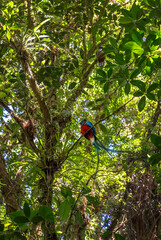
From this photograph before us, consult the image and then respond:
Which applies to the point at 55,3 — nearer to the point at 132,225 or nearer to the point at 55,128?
the point at 55,128

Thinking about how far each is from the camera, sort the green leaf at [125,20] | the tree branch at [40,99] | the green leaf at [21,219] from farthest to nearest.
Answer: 1. the tree branch at [40,99]
2. the green leaf at [125,20]
3. the green leaf at [21,219]

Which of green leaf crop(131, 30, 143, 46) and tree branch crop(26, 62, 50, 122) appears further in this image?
tree branch crop(26, 62, 50, 122)

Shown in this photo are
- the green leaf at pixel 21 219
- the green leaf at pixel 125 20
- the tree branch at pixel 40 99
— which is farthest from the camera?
the tree branch at pixel 40 99

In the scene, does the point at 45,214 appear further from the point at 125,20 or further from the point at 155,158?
the point at 125,20

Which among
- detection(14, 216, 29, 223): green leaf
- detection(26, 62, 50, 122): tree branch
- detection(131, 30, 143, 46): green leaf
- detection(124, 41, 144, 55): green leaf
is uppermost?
detection(26, 62, 50, 122): tree branch

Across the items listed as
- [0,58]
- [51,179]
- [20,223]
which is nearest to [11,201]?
[51,179]

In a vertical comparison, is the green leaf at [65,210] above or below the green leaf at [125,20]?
below

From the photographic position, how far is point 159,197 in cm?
373

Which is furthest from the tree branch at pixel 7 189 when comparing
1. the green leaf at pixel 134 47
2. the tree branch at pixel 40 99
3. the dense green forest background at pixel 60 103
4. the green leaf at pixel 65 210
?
the green leaf at pixel 134 47

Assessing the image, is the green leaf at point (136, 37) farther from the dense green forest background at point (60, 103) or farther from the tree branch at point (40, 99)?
Result: the tree branch at point (40, 99)

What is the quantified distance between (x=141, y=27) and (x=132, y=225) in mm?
3227

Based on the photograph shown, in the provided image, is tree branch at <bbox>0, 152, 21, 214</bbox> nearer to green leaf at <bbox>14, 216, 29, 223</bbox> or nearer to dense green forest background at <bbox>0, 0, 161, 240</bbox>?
dense green forest background at <bbox>0, 0, 161, 240</bbox>

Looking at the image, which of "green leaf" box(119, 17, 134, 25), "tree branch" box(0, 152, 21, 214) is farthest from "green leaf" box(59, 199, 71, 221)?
"green leaf" box(119, 17, 134, 25)

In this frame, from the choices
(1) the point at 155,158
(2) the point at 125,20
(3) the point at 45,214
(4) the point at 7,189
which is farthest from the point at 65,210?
(2) the point at 125,20
